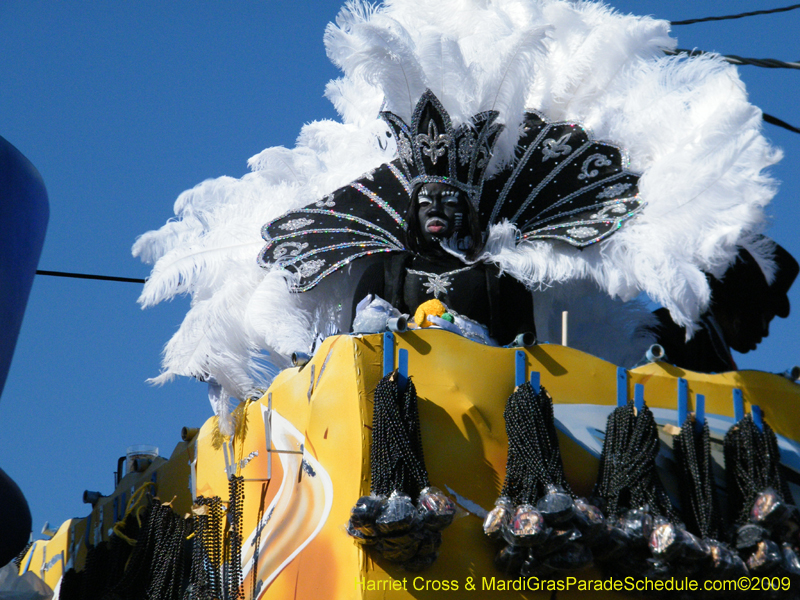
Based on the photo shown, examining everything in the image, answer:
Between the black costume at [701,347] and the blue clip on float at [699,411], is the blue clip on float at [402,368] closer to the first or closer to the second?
the blue clip on float at [699,411]

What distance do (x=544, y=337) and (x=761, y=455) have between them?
2643mm

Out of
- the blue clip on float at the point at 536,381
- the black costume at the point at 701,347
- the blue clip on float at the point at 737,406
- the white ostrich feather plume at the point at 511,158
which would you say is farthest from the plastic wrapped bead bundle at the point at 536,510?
the black costume at the point at 701,347

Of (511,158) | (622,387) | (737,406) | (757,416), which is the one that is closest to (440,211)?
(511,158)

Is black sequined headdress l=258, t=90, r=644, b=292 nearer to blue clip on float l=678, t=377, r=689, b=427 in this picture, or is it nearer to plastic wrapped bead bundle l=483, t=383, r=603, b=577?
blue clip on float l=678, t=377, r=689, b=427

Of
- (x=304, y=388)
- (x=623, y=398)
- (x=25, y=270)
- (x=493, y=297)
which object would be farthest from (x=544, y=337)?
(x=25, y=270)

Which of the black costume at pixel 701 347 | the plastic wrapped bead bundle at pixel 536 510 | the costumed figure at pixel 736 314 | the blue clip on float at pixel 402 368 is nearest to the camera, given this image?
the plastic wrapped bead bundle at pixel 536 510

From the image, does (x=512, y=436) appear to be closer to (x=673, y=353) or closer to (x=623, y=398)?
(x=623, y=398)

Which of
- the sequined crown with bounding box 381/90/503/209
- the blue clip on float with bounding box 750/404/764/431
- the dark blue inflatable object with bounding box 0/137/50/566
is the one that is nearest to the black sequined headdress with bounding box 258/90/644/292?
the sequined crown with bounding box 381/90/503/209

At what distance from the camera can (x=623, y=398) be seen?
8992mm

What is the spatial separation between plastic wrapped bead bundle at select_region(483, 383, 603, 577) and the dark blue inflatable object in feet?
10.4

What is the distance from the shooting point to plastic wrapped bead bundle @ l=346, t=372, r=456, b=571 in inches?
311

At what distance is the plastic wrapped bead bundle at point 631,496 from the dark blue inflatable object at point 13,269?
3.92 meters

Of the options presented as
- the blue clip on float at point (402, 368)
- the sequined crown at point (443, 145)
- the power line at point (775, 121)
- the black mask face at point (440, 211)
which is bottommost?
the blue clip on float at point (402, 368)

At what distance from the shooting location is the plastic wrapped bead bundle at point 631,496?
830 centimetres
